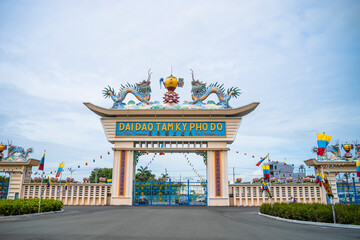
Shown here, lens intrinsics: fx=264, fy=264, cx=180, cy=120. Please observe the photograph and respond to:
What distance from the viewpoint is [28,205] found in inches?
659

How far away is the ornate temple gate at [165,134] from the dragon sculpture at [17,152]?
9219 millimetres

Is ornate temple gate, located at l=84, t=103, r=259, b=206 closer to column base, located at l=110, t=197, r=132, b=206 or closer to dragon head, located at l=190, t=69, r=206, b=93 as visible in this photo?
column base, located at l=110, t=197, r=132, b=206

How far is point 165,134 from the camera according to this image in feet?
91.9

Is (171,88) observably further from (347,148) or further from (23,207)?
(347,148)

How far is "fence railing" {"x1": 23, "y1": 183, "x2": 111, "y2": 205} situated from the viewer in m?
28.5

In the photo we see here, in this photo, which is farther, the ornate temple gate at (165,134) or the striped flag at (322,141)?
the ornate temple gate at (165,134)

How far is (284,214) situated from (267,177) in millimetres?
3873

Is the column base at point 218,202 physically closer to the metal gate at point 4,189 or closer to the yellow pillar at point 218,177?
the yellow pillar at point 218,177

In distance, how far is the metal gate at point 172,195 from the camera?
2741 cm

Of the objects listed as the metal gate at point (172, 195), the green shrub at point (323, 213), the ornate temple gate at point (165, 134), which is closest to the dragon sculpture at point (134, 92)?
the ornate temple gate at point (165, 134)

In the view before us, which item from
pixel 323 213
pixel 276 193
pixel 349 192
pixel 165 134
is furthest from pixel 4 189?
pixel 349 192

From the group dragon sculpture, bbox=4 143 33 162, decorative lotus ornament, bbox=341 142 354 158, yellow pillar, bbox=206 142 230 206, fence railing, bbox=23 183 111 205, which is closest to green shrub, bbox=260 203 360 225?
yellow pillar, bbox=206 142 230 206

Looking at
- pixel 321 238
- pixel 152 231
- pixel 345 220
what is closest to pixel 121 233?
pixel 152 231

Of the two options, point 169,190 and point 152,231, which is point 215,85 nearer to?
point 169,190
